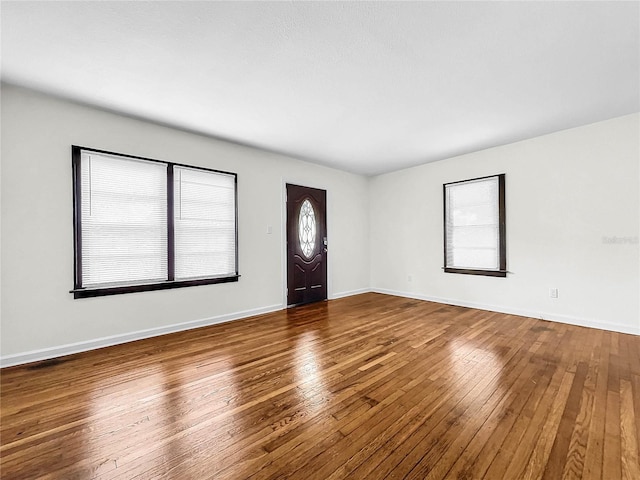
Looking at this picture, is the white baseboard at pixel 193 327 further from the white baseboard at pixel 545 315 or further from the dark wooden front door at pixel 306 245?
the dark wooden front door at pixel 306 245

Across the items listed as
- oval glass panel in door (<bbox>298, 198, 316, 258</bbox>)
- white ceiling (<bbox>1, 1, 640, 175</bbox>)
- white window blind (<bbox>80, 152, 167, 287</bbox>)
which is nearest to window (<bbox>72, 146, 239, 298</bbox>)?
white window blind (<bbox>80, 152, 167, 287</bbox>)

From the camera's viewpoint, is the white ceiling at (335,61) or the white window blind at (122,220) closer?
the white ceiling at (335,61)

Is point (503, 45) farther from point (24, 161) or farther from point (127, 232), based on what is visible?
point (24, 161)

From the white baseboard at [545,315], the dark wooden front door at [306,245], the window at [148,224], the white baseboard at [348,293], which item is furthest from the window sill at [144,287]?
the white baseboard at [545,315]

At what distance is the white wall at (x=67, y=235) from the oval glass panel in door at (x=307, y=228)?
0.85m

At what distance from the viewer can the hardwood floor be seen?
1446mm

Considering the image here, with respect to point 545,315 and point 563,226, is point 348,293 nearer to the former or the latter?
point 545,315

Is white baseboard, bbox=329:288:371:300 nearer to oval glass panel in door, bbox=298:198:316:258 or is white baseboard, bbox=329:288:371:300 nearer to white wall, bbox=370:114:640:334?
oval glass panel in door, bbox=298:198:316:258

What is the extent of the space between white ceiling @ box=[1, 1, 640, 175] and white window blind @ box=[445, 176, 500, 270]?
3.99ft

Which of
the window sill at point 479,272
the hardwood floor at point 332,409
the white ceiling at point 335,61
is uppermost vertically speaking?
the white ceiling at point 335,61

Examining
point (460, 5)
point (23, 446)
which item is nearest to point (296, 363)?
point (23, 446)

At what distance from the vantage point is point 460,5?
1.76 m

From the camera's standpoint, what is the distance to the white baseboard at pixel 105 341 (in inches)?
106

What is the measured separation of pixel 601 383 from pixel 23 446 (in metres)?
3.95
